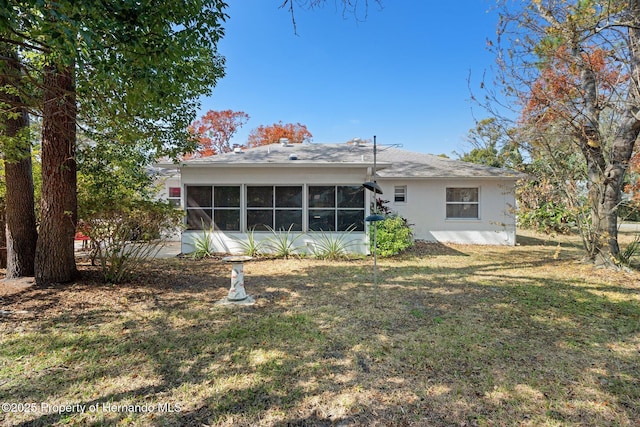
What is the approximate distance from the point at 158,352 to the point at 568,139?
382 inches

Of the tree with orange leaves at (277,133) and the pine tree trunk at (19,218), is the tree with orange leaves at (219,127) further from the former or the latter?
the pine tree trunk at (19,218)

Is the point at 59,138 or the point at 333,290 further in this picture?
the point at 333,290

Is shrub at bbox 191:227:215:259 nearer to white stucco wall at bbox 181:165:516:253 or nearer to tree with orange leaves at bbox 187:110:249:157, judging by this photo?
white stucco wall at bbox 181:165:516:253

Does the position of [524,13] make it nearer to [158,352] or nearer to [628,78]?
[628,78]

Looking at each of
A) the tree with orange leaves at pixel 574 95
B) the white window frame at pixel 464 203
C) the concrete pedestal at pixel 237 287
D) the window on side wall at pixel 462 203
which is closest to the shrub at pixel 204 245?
the concrete pedestal at pixel 237 287

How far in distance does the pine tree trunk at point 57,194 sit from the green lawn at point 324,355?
0.49 meters

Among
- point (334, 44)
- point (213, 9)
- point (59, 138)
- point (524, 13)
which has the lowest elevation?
point (59, 138)

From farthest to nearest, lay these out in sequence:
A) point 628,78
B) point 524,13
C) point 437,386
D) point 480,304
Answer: point 524,13, point 628,78, point 480,304, point 437,386

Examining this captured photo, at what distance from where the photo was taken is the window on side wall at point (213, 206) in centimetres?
994

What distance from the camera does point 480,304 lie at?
519 centimetres

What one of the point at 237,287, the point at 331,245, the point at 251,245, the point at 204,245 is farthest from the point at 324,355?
the point at 204,245

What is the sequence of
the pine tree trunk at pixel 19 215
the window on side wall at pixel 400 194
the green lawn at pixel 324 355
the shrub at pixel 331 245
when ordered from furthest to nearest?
the window on side wall at pixel 400 194, the shrub at pixel 331 245, the pine tree trunk at pixel 19 215, the green lawn at pixel 324 355

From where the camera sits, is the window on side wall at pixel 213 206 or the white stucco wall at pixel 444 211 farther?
the white stucco wall at pixel 444 211

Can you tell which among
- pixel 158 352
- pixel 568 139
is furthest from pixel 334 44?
pixel 158 352
